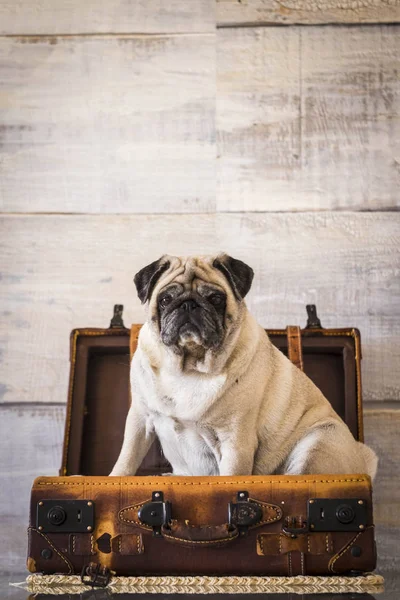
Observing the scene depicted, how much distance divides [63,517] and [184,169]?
155 centimetres

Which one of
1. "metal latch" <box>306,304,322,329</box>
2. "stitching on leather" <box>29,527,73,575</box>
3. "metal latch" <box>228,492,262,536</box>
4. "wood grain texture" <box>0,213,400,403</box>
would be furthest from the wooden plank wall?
"metal latch" <box>228,492,262,536</box>

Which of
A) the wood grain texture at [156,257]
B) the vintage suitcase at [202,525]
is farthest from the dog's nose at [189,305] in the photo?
the wood grain texture at [156,257]

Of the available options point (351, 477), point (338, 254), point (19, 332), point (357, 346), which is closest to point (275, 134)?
point (338, 254)

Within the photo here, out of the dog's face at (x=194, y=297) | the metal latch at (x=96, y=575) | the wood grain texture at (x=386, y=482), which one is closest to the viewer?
the metal latch at (x=96, y=575)

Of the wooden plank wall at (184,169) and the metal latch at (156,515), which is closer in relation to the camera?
the metal latch at (156,515)

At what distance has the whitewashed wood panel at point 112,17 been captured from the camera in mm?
3000

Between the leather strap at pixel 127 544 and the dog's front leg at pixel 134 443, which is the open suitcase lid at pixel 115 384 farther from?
the leather strap at pixel 127 544

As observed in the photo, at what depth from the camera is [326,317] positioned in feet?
9.34

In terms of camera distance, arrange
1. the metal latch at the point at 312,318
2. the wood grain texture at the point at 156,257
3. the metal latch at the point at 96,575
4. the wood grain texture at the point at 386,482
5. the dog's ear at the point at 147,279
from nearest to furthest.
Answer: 1. the metal latch at the point at 96,575
2. the dog's ear at the point at 147,279
3. the metal latch at the point at 312,318
4. the wood grain texture at the point at 386,482
5. the wood grain texture at the point at 156,257

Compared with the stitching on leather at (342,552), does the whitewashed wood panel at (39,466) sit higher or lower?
higher

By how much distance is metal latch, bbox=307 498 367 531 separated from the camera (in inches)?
70.0

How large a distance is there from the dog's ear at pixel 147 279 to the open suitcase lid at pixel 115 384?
429 millimetres

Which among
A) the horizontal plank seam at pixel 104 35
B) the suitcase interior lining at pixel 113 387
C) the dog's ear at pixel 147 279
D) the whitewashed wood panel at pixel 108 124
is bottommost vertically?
the suitcase interior lining at pixel 113 387

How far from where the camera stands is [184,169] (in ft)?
9.65
